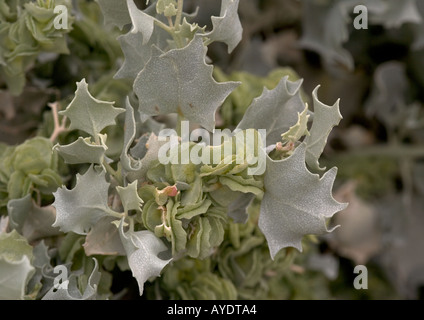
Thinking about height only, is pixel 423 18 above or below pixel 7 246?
above

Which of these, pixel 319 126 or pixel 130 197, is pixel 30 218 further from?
pixel 319 126

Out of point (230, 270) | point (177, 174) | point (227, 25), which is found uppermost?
point (227, 25)

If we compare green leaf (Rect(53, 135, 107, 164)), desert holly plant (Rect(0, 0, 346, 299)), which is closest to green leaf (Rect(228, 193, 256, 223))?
desert holly plant (Rect(0, 0, 346, 299))

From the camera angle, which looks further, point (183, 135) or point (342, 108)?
point (342, 108)

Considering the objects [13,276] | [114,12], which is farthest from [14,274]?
[114,12]

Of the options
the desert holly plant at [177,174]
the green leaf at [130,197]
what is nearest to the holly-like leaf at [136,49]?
the desert holly plant at [177,174]

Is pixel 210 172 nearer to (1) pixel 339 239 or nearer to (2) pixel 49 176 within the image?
(2) pixel 49 176
